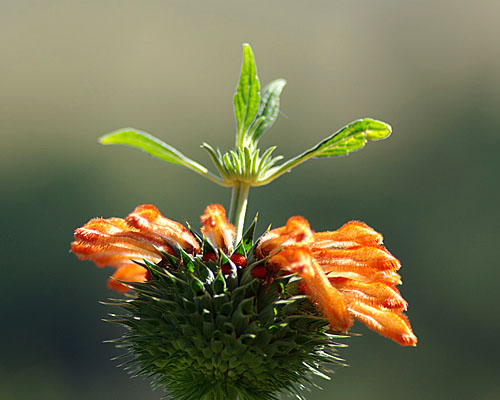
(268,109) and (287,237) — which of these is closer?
(287,237)

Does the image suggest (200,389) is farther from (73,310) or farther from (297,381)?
(73,310)

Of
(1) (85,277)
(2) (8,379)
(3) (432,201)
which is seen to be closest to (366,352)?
(3) (432,201)

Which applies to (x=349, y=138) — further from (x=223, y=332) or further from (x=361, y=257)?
(x=223, y=332)

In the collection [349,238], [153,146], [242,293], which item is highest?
[153,146]

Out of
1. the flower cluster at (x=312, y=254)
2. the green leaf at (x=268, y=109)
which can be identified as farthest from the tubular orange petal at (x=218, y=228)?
the green leaf at (x=268, y=109)

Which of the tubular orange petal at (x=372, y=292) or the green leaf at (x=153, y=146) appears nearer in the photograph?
the tubular orange petal at (x=372, y=292)

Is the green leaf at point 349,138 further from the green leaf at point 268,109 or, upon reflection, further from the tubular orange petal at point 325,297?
the tubular orange petal at point 325,297

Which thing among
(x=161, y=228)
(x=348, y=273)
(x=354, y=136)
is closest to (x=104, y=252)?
(x=161, y=228)

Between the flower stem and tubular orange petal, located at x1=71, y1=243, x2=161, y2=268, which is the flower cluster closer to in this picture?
tubular orange petal, located at x1=71, y1=243, x2=161, y2=268
